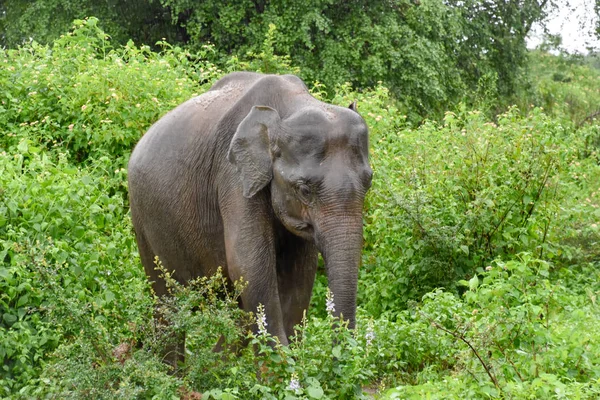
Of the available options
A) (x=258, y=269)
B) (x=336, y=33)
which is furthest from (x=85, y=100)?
(x=336, y=33)

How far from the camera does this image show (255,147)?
6.03 meters

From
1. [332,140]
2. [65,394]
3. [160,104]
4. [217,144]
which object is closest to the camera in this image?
[65,394]

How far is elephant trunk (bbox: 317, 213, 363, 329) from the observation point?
223 inches

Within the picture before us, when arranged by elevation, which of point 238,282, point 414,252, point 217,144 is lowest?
point 414,252

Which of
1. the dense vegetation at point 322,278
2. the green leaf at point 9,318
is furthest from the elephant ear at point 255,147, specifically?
the green leaf at point 9,318

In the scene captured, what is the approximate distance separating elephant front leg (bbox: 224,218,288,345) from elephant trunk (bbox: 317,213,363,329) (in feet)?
1.19

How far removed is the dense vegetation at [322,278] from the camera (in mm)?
5543

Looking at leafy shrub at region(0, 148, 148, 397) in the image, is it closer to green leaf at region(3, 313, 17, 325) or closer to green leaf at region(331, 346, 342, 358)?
green leaf at region(3, 313, 17, 325)

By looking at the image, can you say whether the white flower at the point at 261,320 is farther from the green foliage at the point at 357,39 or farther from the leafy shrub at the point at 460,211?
the green foliage at the point at 357,39

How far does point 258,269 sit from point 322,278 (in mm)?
3453

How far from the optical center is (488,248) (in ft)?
29.4

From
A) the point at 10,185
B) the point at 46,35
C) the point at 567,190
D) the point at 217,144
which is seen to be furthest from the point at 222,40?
the point at 217,144

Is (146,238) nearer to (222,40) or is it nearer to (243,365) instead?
(243,365)

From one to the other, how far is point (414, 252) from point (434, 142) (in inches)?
69.5
